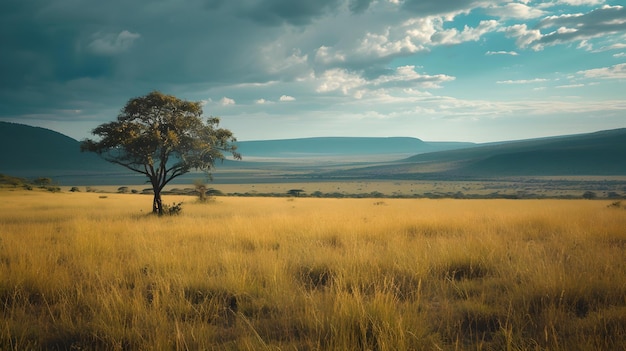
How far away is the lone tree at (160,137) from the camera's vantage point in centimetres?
2188

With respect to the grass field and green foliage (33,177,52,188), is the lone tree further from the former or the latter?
green foliage (33,177,52,188)

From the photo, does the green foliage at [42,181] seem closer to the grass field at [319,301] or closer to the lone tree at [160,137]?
the lone tree at [160,137]

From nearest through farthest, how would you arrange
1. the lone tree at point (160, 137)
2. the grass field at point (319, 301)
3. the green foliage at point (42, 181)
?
the grass field at point (319, 301)
the lone tree at point (160, 137)
the green foliage at point (42, 181)

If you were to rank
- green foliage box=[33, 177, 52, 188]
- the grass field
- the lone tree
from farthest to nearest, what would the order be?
green foliage box=[33, 177, 52, 188] < the lone tree < the grass field

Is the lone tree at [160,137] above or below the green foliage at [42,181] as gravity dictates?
above

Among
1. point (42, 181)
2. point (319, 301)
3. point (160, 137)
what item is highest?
point (160, 137)

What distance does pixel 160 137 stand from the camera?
21.7 metres

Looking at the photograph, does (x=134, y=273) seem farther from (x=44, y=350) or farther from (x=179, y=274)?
(x=44, y=350)

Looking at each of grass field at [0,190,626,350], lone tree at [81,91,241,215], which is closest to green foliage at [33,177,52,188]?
lone tree at [81,91,241,215]

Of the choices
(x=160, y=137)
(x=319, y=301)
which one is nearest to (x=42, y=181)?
(x=160, y=137)

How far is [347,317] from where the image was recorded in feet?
12.9

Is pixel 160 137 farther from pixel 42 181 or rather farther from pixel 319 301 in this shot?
pixel 42 181

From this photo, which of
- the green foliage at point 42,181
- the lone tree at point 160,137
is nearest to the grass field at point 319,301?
the lone tree at point 160,137

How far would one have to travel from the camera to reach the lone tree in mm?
21875
